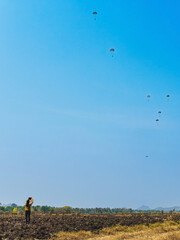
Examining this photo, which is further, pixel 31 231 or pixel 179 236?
pixel 31 231

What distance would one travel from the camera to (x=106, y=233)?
30891 millimetres

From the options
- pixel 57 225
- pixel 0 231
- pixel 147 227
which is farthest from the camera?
pixel 147 227

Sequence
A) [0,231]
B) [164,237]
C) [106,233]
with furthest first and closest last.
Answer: [106,233], [0,231], [164,237]

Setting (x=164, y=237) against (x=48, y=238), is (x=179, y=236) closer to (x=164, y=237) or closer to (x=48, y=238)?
(x=164, y=237)

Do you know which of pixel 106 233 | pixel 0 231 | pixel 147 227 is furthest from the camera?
pixel 147 227

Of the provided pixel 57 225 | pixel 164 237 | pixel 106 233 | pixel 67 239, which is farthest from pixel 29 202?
pixel 164 237

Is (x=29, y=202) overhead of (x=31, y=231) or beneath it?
overhead

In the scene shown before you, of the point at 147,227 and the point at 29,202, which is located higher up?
the point at 29,202

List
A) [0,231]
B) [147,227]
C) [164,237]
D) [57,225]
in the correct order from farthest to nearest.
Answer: [147,227]
[57,225]
[0,231]
[164,237]

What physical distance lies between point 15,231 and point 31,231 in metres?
1.49

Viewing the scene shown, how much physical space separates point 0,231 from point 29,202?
5.43 meters

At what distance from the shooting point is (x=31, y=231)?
2730 centimetres

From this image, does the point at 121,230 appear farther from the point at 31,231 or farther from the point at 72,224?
the point at 31,231

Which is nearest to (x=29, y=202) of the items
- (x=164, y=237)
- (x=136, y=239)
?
(x=136, y=239)
